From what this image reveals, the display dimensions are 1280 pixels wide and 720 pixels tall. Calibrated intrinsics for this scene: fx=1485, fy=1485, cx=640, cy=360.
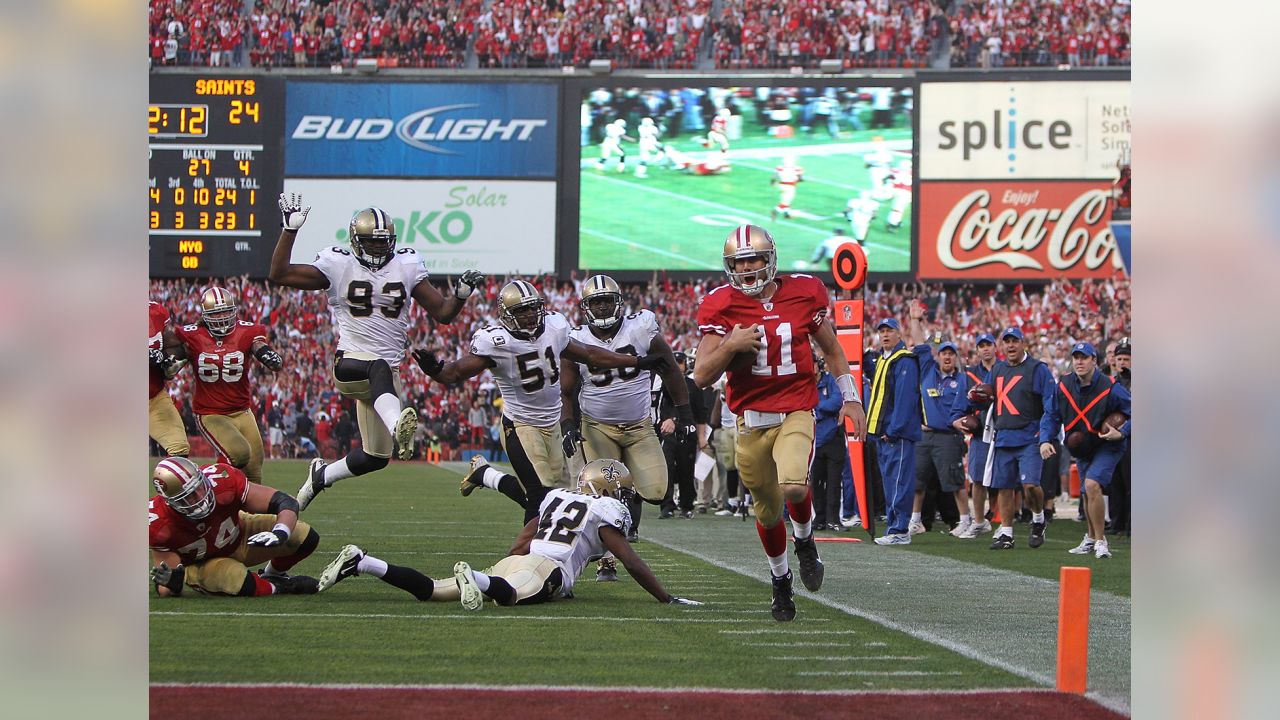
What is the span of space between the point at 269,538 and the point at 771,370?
2.60 m

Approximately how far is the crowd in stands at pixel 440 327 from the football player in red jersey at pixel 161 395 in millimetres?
18592

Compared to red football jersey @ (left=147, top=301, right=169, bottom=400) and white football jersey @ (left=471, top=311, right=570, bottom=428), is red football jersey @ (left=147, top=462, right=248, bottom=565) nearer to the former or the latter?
white football jersey @ (left=471, top=311, right=570, bottom=428)

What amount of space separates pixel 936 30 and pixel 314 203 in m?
14.5

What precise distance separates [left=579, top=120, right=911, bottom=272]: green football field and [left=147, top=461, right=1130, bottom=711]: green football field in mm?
21384

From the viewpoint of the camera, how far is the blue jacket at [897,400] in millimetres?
12328

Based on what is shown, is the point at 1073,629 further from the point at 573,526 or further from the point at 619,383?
the point at 619,383

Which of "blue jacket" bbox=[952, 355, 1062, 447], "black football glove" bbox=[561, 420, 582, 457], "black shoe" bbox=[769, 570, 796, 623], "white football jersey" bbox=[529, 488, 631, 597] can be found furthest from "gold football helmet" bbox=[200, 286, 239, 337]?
"blue jacket" bbox=[952, 355, 1062, 447]

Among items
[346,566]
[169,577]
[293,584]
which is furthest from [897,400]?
[169,577]

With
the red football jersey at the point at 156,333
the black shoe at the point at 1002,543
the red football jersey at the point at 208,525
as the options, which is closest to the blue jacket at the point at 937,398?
the black shoe at the point at 1002,543

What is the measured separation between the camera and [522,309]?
8.89 metres
